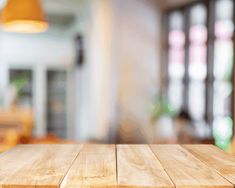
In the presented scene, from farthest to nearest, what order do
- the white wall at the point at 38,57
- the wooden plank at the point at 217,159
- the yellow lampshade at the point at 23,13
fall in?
1. the white wall at the point at 38,57
2. the yellow lampshade at the point at 23,13
3. the wooden plank at the point at 217,159

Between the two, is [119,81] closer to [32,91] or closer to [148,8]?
[148,8]

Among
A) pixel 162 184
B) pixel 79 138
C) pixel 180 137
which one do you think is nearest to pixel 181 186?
pixel 162 184

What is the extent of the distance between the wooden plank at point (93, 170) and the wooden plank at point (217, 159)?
0.82 feet

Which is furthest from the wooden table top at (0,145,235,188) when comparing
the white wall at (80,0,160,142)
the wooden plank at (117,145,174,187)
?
the white wall at (80,0,160,142)

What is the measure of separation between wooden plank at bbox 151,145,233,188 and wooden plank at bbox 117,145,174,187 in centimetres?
2

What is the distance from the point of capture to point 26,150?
121cm

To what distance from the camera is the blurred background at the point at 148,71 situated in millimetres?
4430

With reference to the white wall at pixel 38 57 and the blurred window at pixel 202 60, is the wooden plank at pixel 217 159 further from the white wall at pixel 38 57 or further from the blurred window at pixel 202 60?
the white wall at pixel 38 57

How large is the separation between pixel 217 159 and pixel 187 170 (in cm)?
21

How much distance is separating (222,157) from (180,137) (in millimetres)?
3102

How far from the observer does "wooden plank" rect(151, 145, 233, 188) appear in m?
0.80

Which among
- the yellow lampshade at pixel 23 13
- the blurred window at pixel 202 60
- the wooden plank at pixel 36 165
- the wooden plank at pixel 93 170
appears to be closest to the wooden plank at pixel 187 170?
the wooden plank at pixel 93 170

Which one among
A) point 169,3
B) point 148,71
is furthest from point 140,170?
point 148,71

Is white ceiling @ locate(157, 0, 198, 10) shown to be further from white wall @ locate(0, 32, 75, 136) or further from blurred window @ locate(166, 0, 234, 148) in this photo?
white wall @ locate(0, 32, 75, 136)
